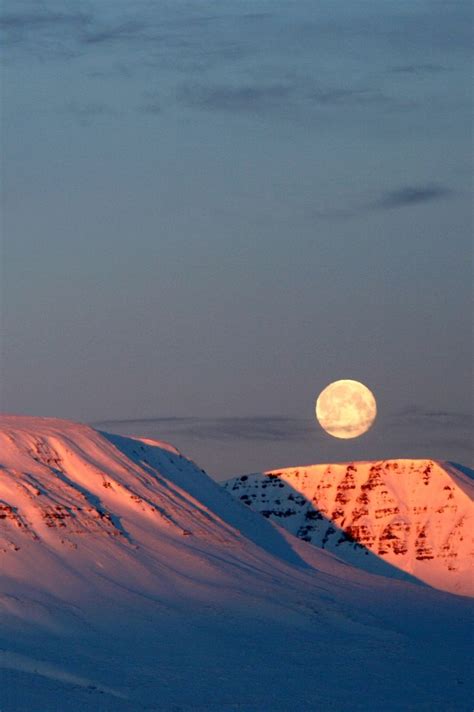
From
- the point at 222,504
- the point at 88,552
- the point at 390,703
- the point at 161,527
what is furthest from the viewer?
the point at 222,504

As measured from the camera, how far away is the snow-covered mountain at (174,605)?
105 metres

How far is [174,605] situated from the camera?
436 feet

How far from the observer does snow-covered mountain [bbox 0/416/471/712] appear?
105 m

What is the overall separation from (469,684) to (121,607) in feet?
86.0

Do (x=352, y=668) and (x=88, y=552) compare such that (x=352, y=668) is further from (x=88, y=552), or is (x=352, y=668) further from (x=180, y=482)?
(x=180, y=482)

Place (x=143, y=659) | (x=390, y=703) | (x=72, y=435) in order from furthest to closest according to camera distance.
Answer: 1. (x=72, y=435)
2. (x=143, y=659)
3. (x=390, y=703)

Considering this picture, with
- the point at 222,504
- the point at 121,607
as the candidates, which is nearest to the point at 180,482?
the point at 222,504

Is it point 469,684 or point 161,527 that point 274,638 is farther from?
point 161,527

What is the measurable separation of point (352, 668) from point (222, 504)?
57.2 metres

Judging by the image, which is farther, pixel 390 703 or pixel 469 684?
pixel 469 684

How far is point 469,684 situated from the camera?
117 m

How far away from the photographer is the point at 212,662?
384 ft

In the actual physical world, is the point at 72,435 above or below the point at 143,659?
above

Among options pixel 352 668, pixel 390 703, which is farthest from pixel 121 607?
pixel 390 703
